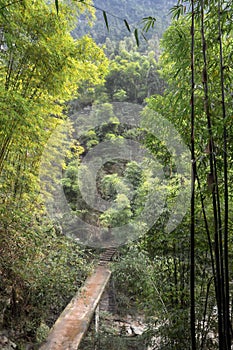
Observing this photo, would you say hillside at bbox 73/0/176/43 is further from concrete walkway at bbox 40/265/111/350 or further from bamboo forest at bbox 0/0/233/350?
concrete walkway at bbox 40/265/111/350

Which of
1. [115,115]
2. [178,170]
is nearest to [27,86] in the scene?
[178,170]

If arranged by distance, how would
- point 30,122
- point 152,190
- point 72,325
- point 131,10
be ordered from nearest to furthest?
point 30,122 → point 72,325 → point 152,190 → point 131,10

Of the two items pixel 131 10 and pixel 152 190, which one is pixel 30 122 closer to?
pixel 152 190

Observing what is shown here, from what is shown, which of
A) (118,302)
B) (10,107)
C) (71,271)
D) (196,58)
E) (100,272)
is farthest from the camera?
(100,272)

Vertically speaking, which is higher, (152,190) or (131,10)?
(131,10)

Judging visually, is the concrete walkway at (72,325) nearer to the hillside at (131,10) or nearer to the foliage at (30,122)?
the foliage at (30,122)

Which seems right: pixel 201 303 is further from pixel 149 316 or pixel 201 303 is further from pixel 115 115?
pixel 115 115

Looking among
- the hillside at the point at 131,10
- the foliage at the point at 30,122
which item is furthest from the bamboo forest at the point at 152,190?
the hillside at the point at 131,10

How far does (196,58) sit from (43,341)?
321 centimetres

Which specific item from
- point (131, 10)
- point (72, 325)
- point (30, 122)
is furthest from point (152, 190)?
point (131, 10)

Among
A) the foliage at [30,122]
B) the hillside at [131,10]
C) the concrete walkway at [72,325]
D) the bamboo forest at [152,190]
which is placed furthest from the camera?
the hillside at [131,10]

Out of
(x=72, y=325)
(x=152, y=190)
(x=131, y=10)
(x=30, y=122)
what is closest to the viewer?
(x=30, y=122)

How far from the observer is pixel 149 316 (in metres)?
2.81

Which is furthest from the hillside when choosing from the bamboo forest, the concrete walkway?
the concrete walkway
